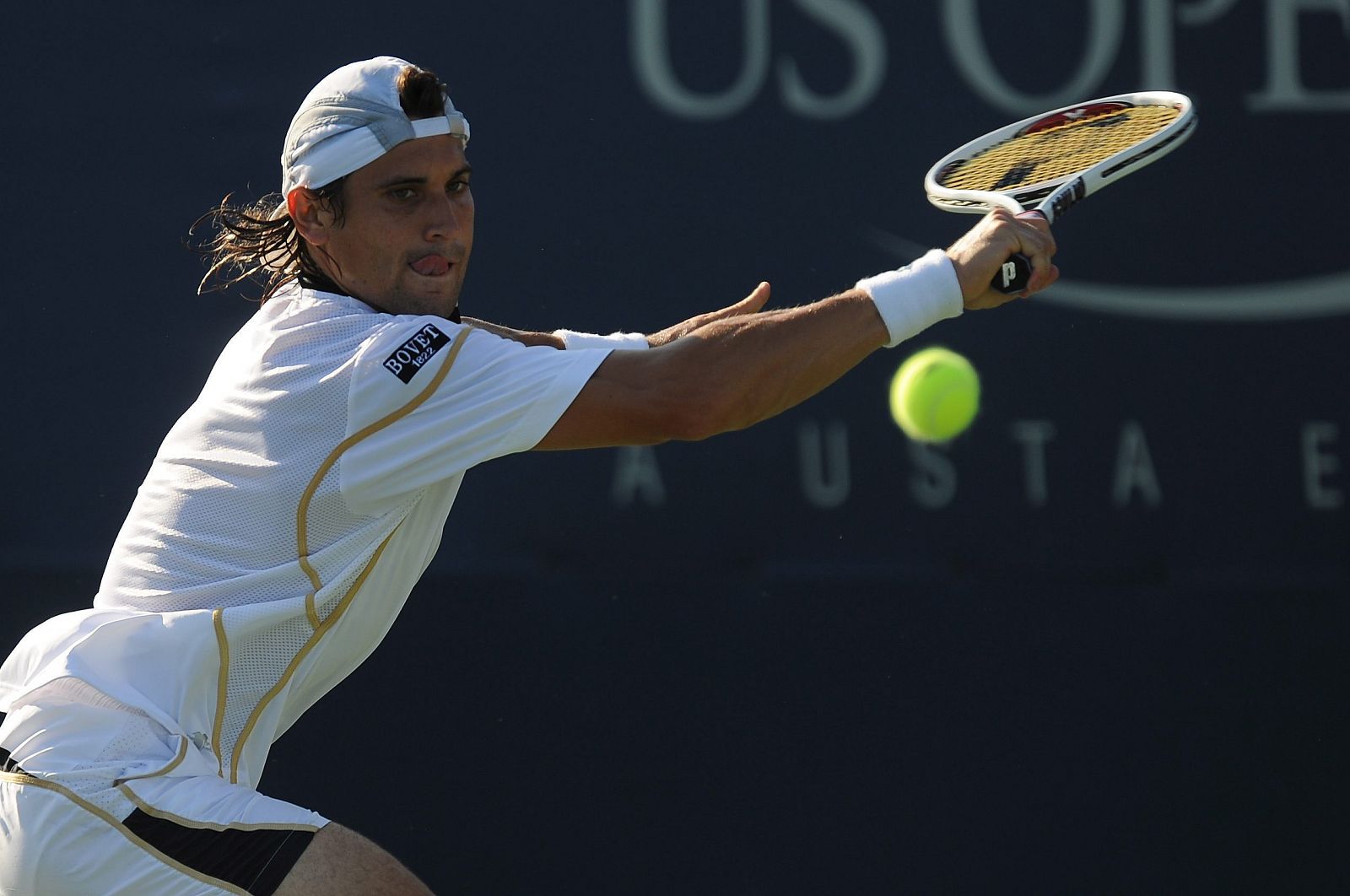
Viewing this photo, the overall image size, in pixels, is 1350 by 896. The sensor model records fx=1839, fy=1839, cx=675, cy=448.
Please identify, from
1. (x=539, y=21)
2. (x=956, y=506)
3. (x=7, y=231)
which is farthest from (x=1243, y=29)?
(x=7, y=231)

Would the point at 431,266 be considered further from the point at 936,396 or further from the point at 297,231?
the point at 936,396

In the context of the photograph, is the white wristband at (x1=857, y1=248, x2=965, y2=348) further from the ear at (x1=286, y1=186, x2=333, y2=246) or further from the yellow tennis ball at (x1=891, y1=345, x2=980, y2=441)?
the yellow tennis ball at (x1=891, y1=345, x2=980, y2=441)

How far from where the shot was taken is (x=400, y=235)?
289cm

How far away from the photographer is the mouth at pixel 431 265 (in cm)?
290

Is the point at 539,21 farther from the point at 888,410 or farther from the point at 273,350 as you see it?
the point at 273,350

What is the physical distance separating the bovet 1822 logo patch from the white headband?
1.20 ft

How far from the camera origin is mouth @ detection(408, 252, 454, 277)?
290cm

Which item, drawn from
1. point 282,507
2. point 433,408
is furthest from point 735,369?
point 282,507

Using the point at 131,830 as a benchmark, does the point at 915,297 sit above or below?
above

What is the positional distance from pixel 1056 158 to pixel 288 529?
157 centimetres

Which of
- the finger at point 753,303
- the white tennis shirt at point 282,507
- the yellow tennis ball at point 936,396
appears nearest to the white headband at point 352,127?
the white tennis shirt at point 282,507

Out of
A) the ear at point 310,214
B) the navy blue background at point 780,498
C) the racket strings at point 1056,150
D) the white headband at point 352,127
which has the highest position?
the white headband at point 352,127

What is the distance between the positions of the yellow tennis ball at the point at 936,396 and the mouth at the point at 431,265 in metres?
1.60

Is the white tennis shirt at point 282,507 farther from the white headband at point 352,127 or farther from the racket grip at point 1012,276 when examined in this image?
the racket grip at point 1012,276
